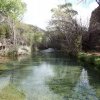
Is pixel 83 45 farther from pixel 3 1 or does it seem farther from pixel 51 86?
pixel 51 86

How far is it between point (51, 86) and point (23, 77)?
457 cm

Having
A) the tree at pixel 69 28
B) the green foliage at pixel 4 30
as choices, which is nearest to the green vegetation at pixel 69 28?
the tree at pixel 69 28

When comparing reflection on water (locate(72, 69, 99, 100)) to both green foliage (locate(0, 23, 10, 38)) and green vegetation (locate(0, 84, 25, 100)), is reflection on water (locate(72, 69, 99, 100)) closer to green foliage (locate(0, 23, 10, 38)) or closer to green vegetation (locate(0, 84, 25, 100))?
green vegetation (locate(0, 84, 25, 100))

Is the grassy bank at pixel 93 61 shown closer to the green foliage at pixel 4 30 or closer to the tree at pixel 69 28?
the tree at pixel 69 28

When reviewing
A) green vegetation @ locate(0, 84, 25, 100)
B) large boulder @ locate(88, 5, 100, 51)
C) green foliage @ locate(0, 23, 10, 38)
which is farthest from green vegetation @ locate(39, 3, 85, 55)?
green vegetation @ locate(0, 84, 25, 100)

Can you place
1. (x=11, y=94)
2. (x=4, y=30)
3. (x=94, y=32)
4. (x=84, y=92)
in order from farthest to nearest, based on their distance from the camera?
(x=4, y=30) → (x=94, y=32) → (x=84, y=92) → (x=11, y=94)

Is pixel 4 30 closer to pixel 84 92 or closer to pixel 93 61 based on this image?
pixel 93 61

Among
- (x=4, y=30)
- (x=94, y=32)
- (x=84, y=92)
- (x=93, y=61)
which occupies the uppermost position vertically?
(x=4, y=30)

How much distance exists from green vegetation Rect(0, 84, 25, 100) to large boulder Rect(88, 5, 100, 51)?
3064 cm

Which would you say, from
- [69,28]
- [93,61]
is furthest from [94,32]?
[93,61]

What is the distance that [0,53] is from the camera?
42094mm

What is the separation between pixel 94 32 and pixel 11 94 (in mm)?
34092

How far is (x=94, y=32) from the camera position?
4756 centimetres

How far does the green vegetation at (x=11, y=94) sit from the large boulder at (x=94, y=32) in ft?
101
